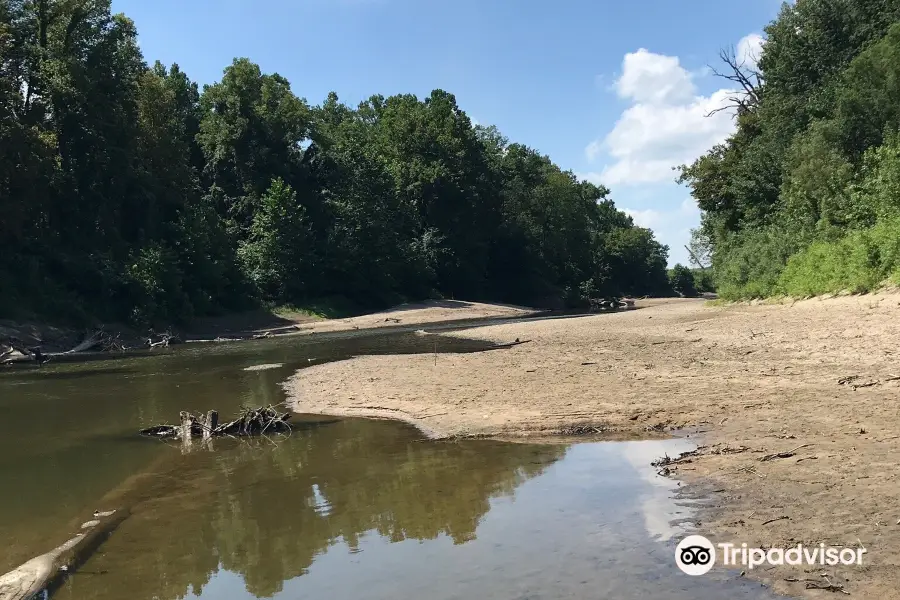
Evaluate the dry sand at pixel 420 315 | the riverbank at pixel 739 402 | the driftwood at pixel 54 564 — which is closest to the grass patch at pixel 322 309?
the dry sand at pixel 420 315

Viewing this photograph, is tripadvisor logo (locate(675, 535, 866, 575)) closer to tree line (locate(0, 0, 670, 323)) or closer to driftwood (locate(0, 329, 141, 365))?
driftwood (locate(0, 329, 141, 365))

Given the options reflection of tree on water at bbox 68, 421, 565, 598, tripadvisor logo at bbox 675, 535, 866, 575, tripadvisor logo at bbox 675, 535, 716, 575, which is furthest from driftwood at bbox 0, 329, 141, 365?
tripadvisor logo at bbox 675, 535, 866, 575

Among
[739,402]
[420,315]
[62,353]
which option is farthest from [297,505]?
[420,315]

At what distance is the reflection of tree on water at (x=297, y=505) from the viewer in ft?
21.8

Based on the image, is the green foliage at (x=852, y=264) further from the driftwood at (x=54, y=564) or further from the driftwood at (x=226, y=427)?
the driftwood at (x=54, y=564)

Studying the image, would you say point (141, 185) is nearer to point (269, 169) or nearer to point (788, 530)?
point (269, 169)

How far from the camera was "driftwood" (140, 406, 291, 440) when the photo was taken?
1266 cm

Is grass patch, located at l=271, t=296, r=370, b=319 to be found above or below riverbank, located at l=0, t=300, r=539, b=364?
above

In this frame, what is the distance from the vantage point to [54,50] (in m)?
44.7

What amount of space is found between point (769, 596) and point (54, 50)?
174ft

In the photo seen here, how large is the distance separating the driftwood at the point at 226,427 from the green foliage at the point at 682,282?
111 meters

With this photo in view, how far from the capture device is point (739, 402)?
1074 centimetres

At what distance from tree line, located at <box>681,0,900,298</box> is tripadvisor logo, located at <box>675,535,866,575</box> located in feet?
53.9

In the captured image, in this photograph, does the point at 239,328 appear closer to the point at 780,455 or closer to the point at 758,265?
the point at 758,265
